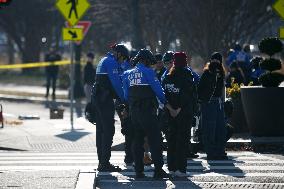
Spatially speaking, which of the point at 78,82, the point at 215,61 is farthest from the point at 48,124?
the point at 78,82

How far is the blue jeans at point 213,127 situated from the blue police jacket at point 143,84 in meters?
2.81

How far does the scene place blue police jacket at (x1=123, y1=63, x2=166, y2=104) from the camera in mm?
13914

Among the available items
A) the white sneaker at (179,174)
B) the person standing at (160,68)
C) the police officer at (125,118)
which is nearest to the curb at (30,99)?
the person standing at (160,68)

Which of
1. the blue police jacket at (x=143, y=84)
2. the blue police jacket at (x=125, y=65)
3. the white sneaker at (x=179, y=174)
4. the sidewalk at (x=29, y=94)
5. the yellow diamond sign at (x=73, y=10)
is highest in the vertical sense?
the yellow diamond sign at (x=73, y=10)

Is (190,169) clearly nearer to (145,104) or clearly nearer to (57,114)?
(145,104)

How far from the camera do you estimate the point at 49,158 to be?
55.9 ft

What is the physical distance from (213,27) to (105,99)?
813 inches

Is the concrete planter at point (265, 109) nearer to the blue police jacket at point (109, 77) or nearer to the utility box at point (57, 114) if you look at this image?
the blue police jacket at point (109, 77)

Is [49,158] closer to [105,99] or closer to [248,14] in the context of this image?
[105,99]

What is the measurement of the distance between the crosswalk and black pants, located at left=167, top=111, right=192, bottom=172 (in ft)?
0.93

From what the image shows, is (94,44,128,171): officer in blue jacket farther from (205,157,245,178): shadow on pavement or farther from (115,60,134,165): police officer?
(205,157,245,178): shadow on pavement

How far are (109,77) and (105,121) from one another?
649 millimetres

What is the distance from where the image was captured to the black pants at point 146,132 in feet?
46.0

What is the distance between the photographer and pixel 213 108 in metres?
16.7
